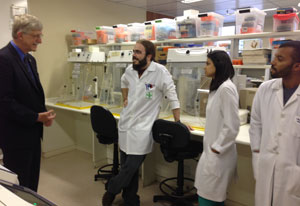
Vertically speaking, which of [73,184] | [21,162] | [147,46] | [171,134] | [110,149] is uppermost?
[147,46]

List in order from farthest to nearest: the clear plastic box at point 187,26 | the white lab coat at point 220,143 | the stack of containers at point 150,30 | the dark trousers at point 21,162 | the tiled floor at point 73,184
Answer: the stack of containers at point 150,30 < the clear plastic box at point 187,26 < the tiled floor at point 73,184 < the dark trousers at point 21,162 < the white lab coat at point 220,143

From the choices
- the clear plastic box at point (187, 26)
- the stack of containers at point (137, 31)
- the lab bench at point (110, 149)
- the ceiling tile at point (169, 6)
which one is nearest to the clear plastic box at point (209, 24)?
the clear plastic box at point (187, 26)

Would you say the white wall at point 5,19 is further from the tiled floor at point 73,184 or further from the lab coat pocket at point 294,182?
the lab coat pocket at point 294,182

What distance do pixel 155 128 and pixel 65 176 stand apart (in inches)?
63.7

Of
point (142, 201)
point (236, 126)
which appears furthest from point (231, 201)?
point (236, 126)

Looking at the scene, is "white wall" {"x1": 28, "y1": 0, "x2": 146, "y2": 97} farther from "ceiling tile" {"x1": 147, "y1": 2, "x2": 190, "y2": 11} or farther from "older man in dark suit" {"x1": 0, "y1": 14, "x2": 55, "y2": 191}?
"older man in dark suit" {"x1": 0, "y1": 14, "x2": 55, "y2": 191}

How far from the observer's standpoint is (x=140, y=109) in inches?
83.7

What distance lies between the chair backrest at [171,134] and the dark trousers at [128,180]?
254 mm

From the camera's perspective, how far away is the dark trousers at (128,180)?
2.11 m

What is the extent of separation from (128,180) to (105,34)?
223 cm

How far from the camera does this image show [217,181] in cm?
161

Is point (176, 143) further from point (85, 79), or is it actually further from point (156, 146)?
point (85, 79)

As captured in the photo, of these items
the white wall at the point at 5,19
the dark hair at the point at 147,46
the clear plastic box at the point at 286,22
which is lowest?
the dark hair at the point at 147,46

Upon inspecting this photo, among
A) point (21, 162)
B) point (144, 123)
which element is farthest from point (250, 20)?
point (21, 162)
